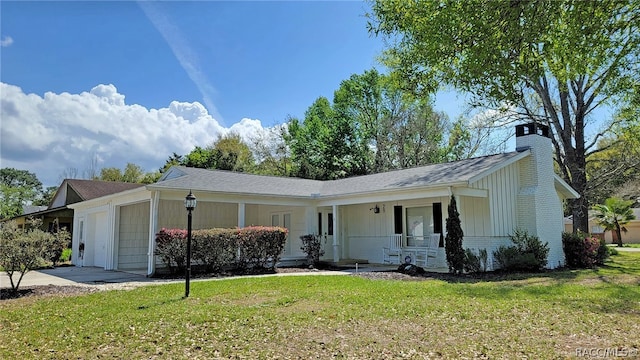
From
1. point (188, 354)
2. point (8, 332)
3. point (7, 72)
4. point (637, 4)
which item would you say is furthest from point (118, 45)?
point (637, 4)

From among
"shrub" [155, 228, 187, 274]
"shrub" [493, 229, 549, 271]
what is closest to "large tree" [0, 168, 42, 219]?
"shrub" [155, 228, 187, 274]

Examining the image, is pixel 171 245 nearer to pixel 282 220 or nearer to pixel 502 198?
pixel 282 220

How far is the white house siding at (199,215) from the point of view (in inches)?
623

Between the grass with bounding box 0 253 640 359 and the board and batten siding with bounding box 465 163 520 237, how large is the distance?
402 centimetres

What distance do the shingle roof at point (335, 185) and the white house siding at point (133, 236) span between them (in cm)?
177

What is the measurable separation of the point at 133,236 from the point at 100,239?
1.90 metres

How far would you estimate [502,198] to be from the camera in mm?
13969

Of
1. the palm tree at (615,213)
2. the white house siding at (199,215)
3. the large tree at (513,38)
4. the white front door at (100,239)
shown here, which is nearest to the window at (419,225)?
the large tree at (513,38)

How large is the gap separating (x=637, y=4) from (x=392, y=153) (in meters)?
26.2

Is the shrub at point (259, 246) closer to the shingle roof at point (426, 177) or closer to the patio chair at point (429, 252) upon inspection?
the shingle roof at point (426, 177)

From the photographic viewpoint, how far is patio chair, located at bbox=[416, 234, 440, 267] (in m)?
14.0

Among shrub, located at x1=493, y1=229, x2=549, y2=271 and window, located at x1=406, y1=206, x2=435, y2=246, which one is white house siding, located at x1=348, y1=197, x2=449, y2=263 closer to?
window, located at x1=406, y1=206, x2=435, y2=246

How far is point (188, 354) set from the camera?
480cm

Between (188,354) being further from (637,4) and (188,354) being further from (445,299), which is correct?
(637,4)
